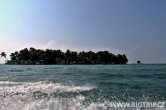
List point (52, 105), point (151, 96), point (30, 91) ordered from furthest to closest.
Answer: point (30, 91), point (151, 96), point (52, 105)

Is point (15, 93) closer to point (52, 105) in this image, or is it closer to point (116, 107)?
point (52, 105)

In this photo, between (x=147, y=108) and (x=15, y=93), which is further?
(x=15, y=93)

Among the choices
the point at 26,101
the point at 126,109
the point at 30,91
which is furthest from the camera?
the point at 30,91

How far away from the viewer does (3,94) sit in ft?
61.9

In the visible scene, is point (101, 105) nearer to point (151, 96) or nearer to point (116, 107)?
point (116, 107)

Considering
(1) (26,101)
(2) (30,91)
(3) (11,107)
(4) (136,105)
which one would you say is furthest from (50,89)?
(4) (136,105)

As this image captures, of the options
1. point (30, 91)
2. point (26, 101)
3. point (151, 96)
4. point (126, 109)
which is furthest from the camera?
point (30, 91)

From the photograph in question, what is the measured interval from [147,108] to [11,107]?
6461 mm

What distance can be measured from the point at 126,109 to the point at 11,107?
5.48 metres

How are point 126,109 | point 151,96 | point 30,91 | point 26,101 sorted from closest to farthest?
point 126,109, point 26,101, point 151,96, point 30,91

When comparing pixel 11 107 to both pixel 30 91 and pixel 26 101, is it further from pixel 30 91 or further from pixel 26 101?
pixel 30 91

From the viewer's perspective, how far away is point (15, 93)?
19.2m

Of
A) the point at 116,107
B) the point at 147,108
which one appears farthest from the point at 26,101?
the point at 147,108

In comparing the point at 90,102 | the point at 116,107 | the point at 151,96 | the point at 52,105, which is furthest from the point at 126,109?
the point at 151,96
